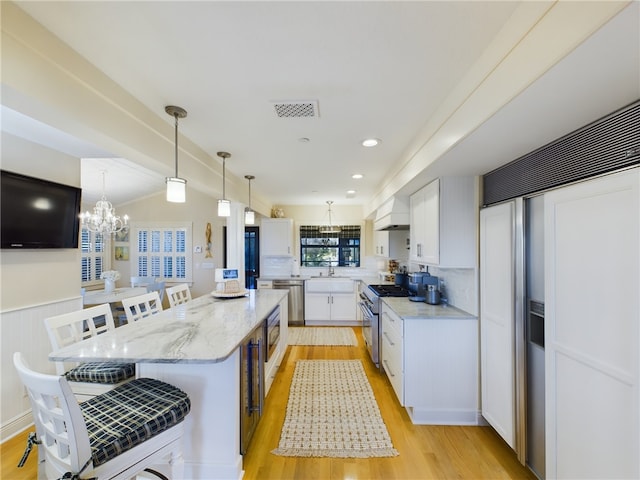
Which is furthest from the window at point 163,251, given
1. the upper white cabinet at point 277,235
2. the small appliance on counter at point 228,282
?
the small appliance on counter at point 228,282

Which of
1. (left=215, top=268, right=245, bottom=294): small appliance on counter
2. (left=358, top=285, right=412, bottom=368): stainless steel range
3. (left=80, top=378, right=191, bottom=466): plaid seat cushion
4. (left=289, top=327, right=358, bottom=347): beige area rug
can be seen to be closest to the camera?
(left=80, top=378, right=191, bottom=466): plaid seat cushion

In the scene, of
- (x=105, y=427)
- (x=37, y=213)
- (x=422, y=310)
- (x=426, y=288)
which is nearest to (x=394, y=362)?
(x=422, y=310)

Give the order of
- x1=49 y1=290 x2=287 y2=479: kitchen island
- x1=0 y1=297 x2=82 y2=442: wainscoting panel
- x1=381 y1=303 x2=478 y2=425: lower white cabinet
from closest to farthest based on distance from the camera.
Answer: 1. x1=49 y1=290 x2=287 y2=479: kitchen island
2. x1=0 y1=297 x2=82 y2=442: wainscoting panel
3. x1=381 y1=303 x2=478 y2=425: lower white cabinet

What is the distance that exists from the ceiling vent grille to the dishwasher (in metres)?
4.23

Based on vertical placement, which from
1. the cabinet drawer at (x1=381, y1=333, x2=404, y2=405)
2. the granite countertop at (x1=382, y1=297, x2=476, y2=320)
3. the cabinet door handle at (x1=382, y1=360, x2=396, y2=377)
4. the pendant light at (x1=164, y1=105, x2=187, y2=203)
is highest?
the pendant light at (x1=164, y1=105, x2=187, y2=203)

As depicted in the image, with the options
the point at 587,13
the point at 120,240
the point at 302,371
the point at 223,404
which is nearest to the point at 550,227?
the point at 587,13

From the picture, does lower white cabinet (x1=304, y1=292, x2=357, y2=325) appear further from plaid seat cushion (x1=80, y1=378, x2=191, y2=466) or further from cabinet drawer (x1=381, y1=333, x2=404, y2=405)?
plaid seat cushion (x1=80, y1=378, x2=191, y2=466)

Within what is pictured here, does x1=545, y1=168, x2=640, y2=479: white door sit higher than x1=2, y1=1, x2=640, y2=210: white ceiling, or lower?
lower

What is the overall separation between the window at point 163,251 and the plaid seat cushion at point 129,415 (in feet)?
17.4

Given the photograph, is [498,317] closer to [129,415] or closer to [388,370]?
[388,370]

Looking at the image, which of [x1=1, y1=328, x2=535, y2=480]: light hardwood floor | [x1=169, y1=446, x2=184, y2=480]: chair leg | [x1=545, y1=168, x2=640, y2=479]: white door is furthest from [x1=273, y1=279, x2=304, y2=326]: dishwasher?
[x1=545, y1=168, x2=640, y2=479]: white door

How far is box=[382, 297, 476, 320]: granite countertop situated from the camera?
2.54 meters

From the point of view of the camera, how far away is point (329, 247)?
647cm

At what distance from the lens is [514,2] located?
111 cm
